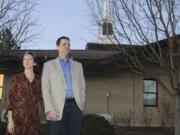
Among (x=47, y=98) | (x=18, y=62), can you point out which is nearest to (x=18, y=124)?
(x=47, y=98)

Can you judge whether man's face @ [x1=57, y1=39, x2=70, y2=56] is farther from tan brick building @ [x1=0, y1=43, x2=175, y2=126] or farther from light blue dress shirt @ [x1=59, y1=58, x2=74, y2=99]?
tan brick building @ [x1=0, y1=43, x2=175, y2=126]

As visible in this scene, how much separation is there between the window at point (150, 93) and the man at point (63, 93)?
45.4 feet

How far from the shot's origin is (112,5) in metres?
12.1

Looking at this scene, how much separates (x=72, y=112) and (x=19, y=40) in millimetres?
14030

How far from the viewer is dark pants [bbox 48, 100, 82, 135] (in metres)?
6.00

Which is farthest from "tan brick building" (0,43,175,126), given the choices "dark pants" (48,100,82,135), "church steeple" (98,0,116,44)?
"dark pants" (48,100,82,135)

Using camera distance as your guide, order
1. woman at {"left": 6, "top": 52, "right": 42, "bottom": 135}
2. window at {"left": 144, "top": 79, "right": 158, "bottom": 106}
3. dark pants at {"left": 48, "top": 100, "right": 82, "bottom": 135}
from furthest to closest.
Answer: window at {"left": 144, "top": 79, "right": 158, "bottom": 106} → woman at {"left": 6, "top": 52, "right": 42, "bottom": 135} → dark pants at {"left": 48, "top": 100, "right": 82, "bottom": 135}

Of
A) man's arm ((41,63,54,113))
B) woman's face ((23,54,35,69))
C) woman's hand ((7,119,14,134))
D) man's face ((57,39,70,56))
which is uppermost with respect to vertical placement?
man's face ((57,39,70,56))

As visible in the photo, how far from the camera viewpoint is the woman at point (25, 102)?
20.5ft

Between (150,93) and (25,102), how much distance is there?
14.1m

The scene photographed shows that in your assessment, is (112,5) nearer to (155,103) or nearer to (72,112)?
(72,112)

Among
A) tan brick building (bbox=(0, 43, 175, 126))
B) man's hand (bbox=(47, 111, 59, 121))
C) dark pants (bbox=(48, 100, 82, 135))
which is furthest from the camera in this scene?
tan brick building (bbox=(0, 43, 175, 126))

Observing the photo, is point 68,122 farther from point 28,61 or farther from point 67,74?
point 28,61

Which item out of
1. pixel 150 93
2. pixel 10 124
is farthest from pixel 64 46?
pixel 150 93
